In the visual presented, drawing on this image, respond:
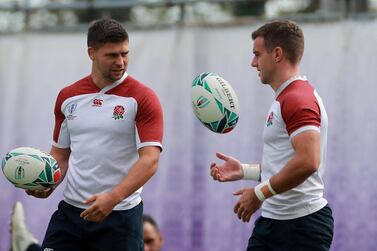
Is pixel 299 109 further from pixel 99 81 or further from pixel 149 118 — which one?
pixel 99 81

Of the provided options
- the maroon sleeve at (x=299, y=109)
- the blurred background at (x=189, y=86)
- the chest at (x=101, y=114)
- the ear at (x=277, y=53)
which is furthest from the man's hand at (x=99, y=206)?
the blurred background at (x=189, y=86)

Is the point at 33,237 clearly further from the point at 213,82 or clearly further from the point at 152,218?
the point at 213,82

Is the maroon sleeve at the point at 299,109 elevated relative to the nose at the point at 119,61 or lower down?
lower down

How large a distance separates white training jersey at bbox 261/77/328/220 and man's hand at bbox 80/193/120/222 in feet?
2.94

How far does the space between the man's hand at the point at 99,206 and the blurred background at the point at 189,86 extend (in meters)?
2.78

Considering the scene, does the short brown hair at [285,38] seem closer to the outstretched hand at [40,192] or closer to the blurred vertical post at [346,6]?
the outstretched hand at [40,192]

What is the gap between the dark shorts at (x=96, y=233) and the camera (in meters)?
5.60

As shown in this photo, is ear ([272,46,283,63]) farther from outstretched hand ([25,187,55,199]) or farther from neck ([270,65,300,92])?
outstretched hand ([25,187,55,199])

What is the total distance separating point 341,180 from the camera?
7516 mm

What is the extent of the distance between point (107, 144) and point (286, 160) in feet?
3.57

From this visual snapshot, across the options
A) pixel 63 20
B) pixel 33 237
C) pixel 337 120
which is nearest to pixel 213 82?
pixel 337 120

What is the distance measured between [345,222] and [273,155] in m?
2.40

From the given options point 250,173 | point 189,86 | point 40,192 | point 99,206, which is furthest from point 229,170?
point 189,86

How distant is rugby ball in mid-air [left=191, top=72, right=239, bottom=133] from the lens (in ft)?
18.1
